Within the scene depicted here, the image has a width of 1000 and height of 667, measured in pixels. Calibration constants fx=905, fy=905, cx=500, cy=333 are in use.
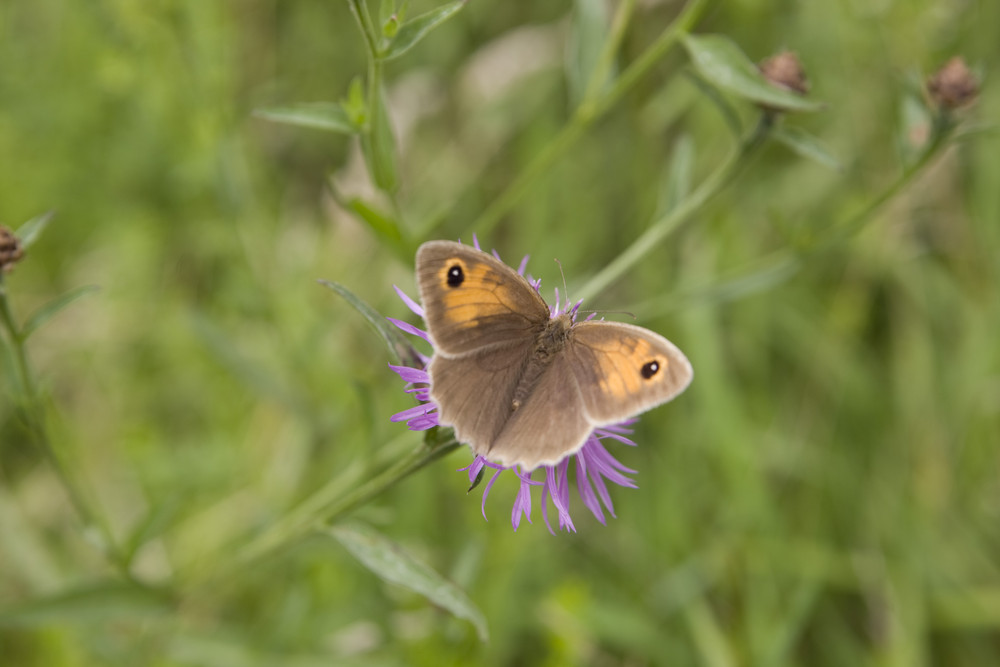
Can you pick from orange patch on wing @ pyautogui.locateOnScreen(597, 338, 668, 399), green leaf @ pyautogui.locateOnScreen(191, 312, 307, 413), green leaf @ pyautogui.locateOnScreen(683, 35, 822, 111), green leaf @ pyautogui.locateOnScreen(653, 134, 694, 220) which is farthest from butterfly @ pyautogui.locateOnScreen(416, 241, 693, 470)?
green leaf @ pyautogui.locateOnScreen(191, 312, 307, 413)

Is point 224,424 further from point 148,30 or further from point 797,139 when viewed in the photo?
point 797,139

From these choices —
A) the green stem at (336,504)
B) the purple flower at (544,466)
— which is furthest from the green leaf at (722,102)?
the green stem at (336,504)

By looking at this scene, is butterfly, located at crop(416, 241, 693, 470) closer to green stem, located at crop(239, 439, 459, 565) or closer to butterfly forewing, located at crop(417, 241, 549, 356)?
butterfly forewing, located at crop(417, 241, 549, 356)

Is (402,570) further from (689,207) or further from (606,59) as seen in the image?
(606,59)

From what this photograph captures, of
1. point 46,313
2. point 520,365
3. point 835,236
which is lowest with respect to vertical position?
point 835,236

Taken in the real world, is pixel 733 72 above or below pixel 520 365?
above

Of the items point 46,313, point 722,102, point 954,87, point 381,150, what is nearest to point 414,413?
point 381,150

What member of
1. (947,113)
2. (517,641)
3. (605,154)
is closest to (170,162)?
(605,154)
